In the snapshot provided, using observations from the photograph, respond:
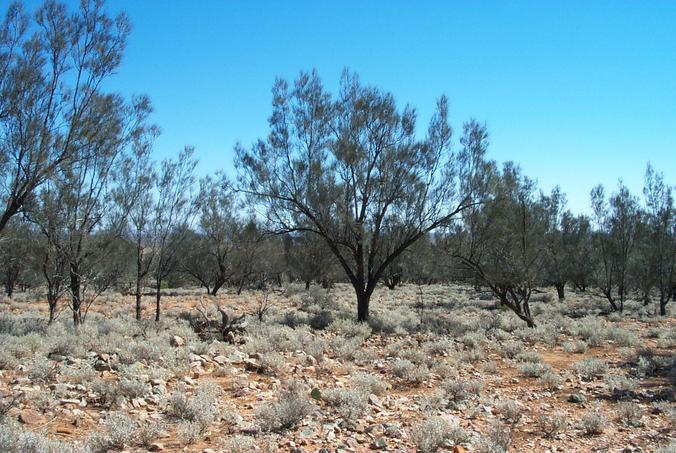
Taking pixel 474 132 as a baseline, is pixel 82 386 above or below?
below

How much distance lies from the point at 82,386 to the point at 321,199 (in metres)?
9.69

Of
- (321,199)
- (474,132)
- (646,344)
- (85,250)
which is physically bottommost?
(646,344)

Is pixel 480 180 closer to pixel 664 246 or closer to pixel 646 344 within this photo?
pixel 646 344

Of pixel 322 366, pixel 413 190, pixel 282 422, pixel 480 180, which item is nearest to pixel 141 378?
pixel 282 422

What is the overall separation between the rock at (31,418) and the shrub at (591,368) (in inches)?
348

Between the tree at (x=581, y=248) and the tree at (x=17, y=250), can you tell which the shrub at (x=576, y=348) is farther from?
the tree at (x=581, y=248)

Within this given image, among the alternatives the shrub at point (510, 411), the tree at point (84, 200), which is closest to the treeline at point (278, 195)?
the tree at point (84, 200)

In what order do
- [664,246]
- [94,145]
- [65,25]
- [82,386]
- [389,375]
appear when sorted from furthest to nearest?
1. [664,246]
2. [94,145]
3. [65,25]
4. [389,375]
5. [82,386]

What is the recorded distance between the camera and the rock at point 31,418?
516 centimetres

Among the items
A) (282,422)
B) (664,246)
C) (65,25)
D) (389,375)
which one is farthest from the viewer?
(664,246)

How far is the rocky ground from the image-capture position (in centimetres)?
520

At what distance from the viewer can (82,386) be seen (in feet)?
21.5

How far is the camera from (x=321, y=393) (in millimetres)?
6996

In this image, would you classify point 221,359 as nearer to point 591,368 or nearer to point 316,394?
point 316,394
